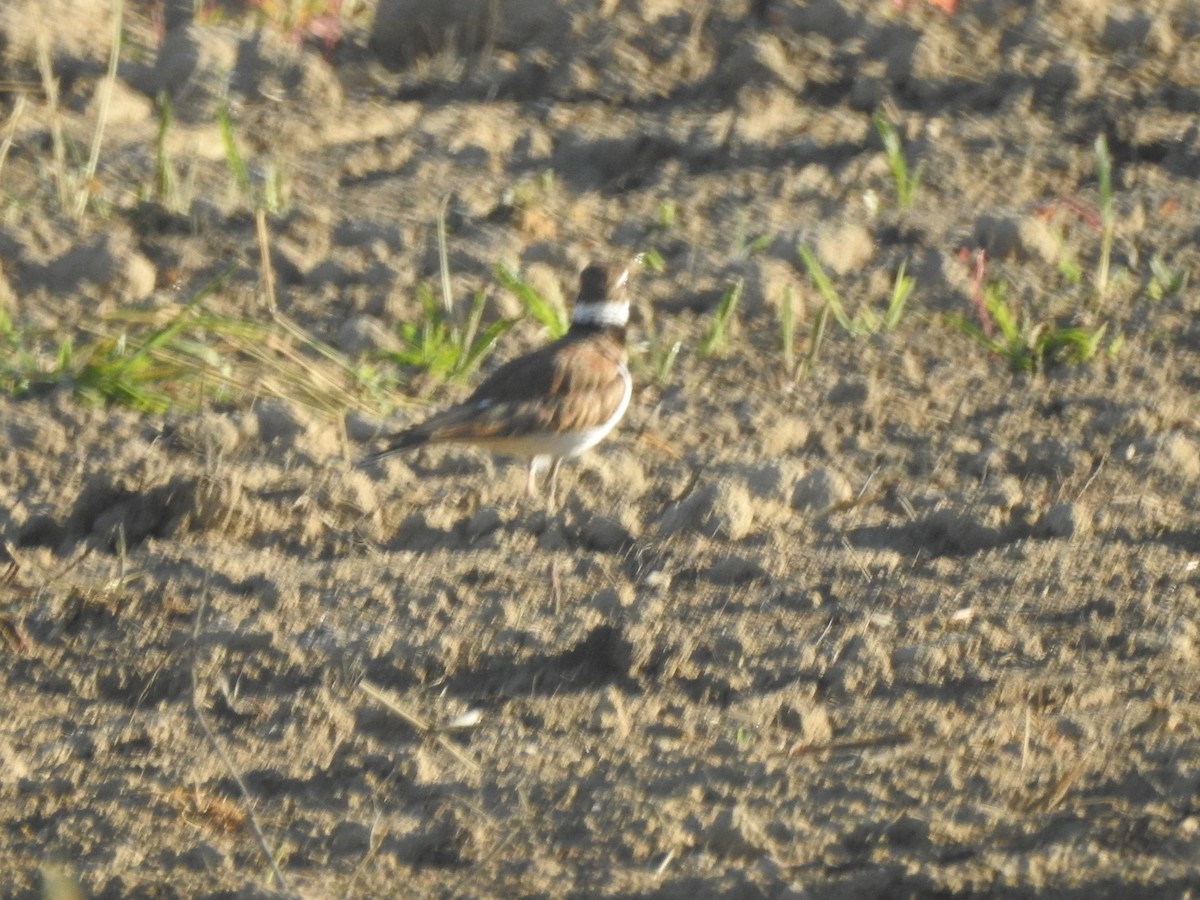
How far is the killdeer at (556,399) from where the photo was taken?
6.32 meters

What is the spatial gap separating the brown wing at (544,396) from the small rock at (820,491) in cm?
76

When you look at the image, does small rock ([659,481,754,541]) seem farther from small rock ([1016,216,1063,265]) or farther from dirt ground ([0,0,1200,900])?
small rock ([1016,216,1063,265])

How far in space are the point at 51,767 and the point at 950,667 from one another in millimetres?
2332

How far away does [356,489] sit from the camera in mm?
6254

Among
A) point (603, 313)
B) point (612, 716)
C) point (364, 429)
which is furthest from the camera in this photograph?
point (603, 313)

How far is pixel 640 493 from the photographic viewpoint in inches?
246

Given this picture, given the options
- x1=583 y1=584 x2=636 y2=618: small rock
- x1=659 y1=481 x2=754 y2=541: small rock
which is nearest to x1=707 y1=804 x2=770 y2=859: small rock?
x1=583 y1=584 x2=636 y2=618: small rock

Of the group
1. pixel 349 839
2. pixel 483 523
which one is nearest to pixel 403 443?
pixel 483 523

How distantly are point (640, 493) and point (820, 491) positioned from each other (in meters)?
0.60

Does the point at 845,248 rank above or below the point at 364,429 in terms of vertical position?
above

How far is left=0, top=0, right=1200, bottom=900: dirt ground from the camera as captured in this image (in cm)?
467

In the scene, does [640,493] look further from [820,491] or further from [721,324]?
[721,324]

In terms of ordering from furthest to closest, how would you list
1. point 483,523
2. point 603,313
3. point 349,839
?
1. point 603,313
2. point 483,523
3. point 349,839

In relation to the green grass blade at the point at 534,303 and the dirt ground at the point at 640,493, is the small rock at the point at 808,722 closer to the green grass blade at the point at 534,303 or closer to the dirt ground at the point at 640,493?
the dirt ground at the point at 640,493
